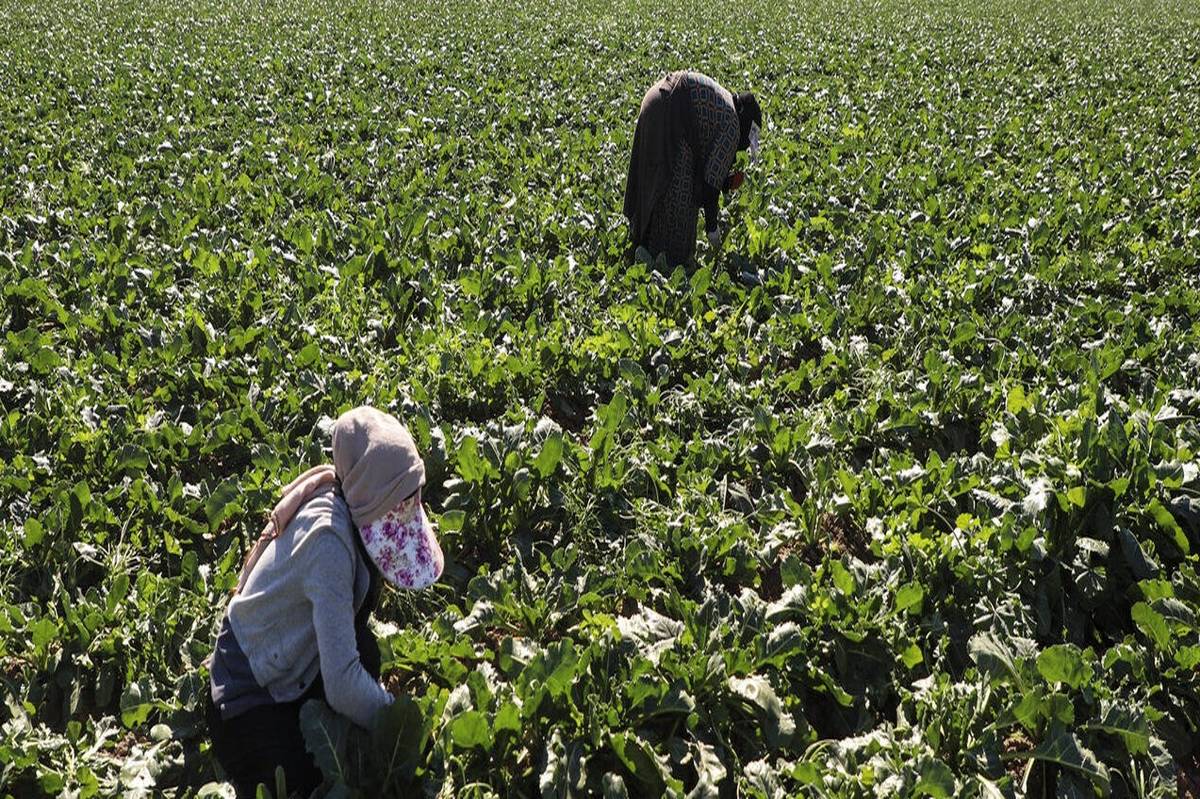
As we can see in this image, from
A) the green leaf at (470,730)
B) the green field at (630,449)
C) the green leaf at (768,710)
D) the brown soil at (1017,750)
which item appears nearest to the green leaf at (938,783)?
the green field at (630,449)

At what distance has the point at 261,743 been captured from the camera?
110 inches

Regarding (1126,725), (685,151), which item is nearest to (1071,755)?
(1126,725)

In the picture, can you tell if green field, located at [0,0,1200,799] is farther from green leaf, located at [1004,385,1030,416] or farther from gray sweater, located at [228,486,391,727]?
gray sweater, located at [228,486,391,727]

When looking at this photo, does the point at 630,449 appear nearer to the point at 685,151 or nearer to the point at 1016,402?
the point at 1016,402

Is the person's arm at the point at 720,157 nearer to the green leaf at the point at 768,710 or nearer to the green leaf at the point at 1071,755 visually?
the green leaf at the point at 768,710

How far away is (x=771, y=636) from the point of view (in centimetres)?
333

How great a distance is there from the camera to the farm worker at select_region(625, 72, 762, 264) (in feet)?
21.9

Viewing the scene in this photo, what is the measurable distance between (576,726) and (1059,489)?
2.37 m

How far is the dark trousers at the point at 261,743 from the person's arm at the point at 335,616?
179 millimetres

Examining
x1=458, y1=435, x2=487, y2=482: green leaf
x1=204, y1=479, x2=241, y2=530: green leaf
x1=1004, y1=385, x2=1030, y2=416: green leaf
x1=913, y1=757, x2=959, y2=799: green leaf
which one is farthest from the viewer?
x1=1004, y1=385, x2=1030, y2=416: green leaf

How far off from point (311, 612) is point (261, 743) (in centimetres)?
45

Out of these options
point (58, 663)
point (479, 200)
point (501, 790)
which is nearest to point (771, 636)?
point (501, 790)

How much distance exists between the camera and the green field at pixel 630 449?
3.05 metres

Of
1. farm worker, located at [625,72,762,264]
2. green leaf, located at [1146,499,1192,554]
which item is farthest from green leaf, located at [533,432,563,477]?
farm worker, located at [625,72,762,264]
